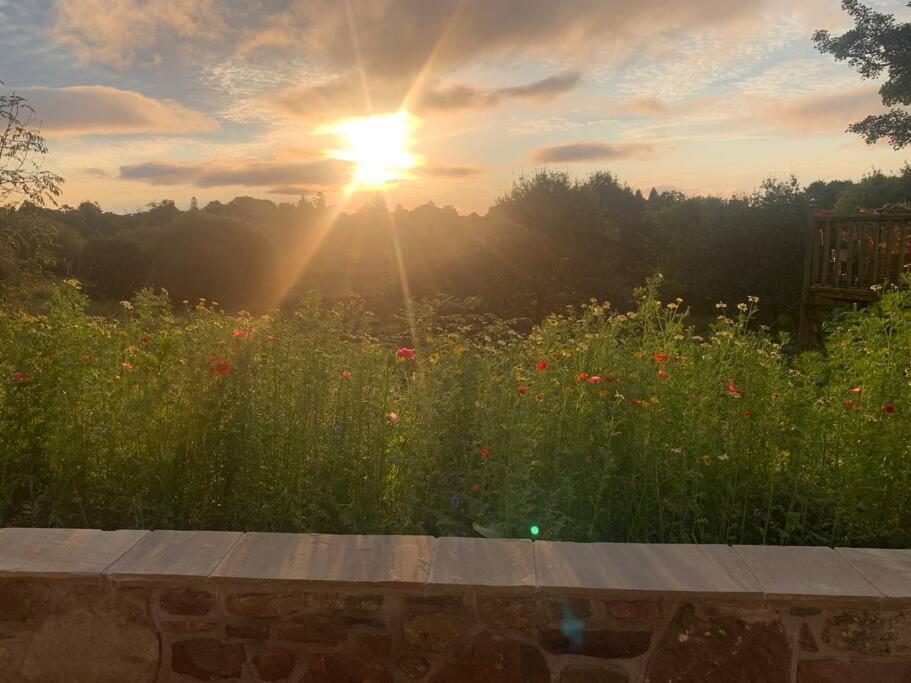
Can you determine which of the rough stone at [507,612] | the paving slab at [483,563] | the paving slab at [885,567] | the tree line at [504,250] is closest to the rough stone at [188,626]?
the paving slab at [483,563]

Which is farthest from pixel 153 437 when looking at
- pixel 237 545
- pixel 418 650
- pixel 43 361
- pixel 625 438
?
pixel 625 438

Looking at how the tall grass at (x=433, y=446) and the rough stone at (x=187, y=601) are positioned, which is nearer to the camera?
the rough stone at (x=187, y=601)

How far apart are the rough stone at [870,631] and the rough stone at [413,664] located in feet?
3.73

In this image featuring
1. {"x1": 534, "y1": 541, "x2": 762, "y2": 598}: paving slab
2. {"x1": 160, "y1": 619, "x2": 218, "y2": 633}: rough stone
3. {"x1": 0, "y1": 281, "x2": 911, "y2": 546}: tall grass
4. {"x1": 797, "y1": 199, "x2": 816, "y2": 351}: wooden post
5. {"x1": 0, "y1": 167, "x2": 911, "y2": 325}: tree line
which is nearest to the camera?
{"x1": 534, "y1": 541, "x2": 762, "y2": 598}: paving slab

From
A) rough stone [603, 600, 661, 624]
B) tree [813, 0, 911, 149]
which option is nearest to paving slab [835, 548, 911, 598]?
rough stone [603, 600, 661, 624]

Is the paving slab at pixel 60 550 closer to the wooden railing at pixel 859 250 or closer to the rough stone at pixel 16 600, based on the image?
the rough stone at pixel 16 600

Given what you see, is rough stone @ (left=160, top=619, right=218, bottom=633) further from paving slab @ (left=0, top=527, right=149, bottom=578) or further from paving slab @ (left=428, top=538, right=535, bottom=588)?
paving slab @ (left=428, top=538, right=535, bottom=588)

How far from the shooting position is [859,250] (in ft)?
31.4

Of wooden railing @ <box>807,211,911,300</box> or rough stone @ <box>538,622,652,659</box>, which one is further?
wooden railing @ <box>807,211,911,300</box>

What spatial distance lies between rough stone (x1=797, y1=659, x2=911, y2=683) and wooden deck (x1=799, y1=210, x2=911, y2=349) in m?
7.58

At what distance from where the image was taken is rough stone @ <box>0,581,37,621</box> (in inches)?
92.7

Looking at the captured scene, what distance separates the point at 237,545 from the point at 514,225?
12778mm

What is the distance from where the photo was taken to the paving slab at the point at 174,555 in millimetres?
2293

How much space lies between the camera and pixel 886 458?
310 cm
